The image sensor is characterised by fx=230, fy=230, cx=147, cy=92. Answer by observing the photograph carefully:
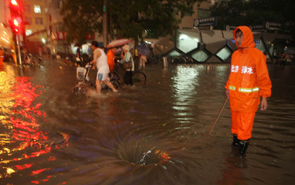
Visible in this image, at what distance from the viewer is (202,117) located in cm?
557

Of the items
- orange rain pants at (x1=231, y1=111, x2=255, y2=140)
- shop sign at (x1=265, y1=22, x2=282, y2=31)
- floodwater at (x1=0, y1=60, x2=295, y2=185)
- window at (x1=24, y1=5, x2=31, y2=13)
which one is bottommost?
floodwater at (x1=0, y1=60, x2=295, y2=185)

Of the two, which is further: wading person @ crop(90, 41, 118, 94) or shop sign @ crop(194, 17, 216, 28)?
shop sign @ crop(194, 17, 216, 28)

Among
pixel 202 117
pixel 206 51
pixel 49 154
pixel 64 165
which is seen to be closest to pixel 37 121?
pixel 49 154

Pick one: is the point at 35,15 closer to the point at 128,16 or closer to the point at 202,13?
the point at 202,13

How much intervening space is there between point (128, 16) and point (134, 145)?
1015 centimetres

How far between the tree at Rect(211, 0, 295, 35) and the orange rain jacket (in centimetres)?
3727

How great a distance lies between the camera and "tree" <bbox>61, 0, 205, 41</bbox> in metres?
12.9

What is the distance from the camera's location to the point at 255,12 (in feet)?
125

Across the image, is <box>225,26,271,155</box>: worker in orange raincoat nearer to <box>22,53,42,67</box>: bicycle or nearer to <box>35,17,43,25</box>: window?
<box>22,53,42,67</box>: bicycle

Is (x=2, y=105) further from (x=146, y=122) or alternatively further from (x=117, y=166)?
(x=117, y=166)

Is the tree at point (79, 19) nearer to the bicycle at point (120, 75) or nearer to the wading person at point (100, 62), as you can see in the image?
the bicycle at point (120, 75)

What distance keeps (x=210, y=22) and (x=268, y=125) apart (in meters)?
24.5

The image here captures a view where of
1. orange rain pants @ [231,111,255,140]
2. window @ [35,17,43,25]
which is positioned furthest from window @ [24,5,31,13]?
orange rain pants @ [231,111,255,140]

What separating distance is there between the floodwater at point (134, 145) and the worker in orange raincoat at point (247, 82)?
64 cm
